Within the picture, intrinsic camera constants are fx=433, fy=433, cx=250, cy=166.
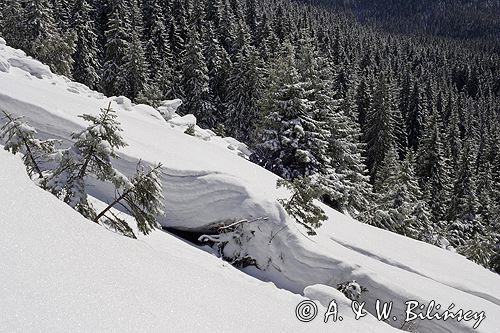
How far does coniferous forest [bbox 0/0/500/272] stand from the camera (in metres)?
17.5

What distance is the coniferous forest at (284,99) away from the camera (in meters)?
17.5

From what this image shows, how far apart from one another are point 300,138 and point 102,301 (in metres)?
15.7

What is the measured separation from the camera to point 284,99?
17.8 metres

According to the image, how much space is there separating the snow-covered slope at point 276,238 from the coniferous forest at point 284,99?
149cm

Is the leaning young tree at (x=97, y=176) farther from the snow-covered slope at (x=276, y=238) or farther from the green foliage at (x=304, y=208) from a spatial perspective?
the green foliage at (x=304, y=208)

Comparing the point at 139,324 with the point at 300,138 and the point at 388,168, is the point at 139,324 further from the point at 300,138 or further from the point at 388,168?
the point at 388,168

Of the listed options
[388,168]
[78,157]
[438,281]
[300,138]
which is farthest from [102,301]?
[388,168]

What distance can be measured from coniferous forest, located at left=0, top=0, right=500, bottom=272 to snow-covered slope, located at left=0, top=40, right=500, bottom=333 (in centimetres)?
149

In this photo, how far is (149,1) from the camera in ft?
172

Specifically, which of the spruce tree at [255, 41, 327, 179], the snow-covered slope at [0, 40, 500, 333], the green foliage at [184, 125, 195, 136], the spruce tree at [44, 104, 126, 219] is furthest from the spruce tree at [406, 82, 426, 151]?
the spruce tree at [44, 104, 126, 219]

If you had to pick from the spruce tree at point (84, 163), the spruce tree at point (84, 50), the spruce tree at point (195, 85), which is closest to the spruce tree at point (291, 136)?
the spruce tree at point (84, 163)

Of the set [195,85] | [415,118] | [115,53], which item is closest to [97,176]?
[195,85]

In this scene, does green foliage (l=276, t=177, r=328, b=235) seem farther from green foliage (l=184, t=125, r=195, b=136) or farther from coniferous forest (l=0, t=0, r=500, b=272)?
green foliage (l=184, t=125, r=195, b=136)

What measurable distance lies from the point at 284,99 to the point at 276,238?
1218cm
